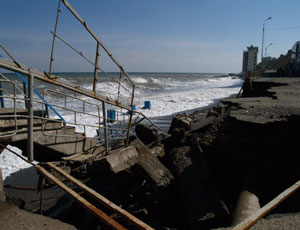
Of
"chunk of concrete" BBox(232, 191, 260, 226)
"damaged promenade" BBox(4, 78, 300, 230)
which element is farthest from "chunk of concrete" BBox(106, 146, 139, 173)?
"chunk of concrete" BBox(232, 191, 260, 226)

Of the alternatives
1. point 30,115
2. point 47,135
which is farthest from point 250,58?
point 30,115

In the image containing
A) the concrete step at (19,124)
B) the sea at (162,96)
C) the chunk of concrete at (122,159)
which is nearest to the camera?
the concrete step at (19,124)

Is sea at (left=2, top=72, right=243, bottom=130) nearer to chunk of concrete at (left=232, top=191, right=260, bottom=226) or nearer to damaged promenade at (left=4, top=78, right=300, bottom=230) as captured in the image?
damaged promenade at (left=4, top=78, right=300, bottom=230)

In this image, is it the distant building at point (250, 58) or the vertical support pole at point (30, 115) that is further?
the distant building at point (250, 58)

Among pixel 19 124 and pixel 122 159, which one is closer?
pixel 19 124

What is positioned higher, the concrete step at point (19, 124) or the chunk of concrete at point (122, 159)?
the concrete step at point (19, 124)

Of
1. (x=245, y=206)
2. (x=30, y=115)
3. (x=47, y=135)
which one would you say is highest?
(x=30, y=115)

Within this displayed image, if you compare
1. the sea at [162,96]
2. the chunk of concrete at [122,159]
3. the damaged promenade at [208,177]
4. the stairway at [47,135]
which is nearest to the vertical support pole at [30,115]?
the stairway at [47,135]

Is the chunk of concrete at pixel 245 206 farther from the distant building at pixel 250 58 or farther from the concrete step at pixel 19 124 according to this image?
the distant building at pixel 250 58

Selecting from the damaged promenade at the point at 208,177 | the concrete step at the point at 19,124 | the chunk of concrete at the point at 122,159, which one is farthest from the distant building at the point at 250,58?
the concrete step at the point at 19,124

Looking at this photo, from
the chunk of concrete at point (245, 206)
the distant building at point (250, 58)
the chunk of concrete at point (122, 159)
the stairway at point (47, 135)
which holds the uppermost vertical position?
the distant building at point (250, 58)

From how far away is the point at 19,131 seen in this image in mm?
3090

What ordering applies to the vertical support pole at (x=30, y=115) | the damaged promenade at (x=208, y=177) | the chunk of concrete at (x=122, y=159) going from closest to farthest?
the vertical support pole at (x=30, y=115)
the damaged promenade at (x=208, y=177)
the chunk of concrete at (x=122, y=159)

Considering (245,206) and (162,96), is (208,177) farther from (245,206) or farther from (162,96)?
(162,96)
